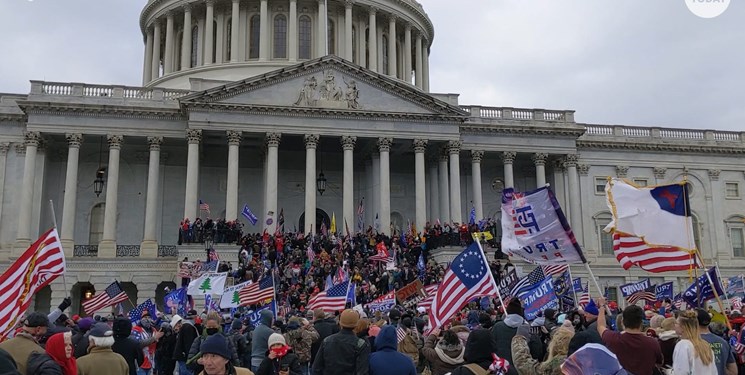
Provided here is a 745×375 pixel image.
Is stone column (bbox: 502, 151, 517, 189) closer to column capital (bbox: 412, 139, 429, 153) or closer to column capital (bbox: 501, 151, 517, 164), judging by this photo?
column capital (bbox: 501, 151, 517, 164)

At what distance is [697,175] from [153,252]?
37.0m

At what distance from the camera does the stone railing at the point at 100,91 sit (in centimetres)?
4319

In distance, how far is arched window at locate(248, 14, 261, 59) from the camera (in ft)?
190

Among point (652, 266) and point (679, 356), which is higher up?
point (652, 266)

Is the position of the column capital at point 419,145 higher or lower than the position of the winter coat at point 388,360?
higher

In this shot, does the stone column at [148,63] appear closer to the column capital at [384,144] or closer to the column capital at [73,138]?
the column capital at [73,138]

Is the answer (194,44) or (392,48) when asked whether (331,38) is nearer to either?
(392,48)

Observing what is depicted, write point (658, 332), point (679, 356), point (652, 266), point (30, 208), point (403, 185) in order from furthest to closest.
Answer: point (403, 185), point (30, 208), point (652, 266), point (658, 332), point (679, 356)

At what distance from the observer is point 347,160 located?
42938 mm

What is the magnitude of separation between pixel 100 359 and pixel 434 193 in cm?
3983

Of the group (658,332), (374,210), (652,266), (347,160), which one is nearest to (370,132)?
(347,160)

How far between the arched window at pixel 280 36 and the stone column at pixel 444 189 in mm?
18527

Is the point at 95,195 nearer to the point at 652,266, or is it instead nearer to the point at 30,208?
the point at 30,208

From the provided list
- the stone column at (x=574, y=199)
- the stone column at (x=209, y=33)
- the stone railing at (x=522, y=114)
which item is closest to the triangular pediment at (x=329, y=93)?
the stone railing at (x=522, y=114)
